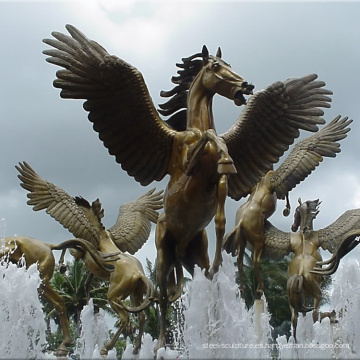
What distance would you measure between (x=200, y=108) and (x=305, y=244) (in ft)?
18.0

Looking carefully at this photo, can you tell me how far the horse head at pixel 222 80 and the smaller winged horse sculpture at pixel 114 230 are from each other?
11.6 feet

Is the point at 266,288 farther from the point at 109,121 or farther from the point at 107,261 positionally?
the point at 109,121

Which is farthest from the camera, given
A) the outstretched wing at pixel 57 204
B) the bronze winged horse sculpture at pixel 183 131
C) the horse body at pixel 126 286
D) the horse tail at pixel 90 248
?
the outstretched wing at pixel 57 204

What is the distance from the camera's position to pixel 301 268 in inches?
381

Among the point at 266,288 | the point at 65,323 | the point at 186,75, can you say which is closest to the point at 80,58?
the point at 186,75

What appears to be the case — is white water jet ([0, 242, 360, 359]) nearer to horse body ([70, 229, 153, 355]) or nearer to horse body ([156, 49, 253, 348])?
horse body ([156, 49, 253, 348])

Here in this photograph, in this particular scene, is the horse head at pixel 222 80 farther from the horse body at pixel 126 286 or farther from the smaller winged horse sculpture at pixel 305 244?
the smaller winged horse sculpture at pixel 305 244

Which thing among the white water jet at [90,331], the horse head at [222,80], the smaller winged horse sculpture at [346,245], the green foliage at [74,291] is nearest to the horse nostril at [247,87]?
the horse head at [222,80]

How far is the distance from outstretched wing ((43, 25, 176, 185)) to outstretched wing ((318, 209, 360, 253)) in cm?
559

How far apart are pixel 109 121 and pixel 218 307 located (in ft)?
7.60

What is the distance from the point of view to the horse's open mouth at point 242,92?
17.0ft

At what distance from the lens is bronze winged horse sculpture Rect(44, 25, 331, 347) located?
17.7ft

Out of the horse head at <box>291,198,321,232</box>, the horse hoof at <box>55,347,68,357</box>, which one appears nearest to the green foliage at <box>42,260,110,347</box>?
the horse head at <box>291,198,321,232</box>

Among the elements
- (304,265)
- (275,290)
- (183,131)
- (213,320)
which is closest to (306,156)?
(304,265)
